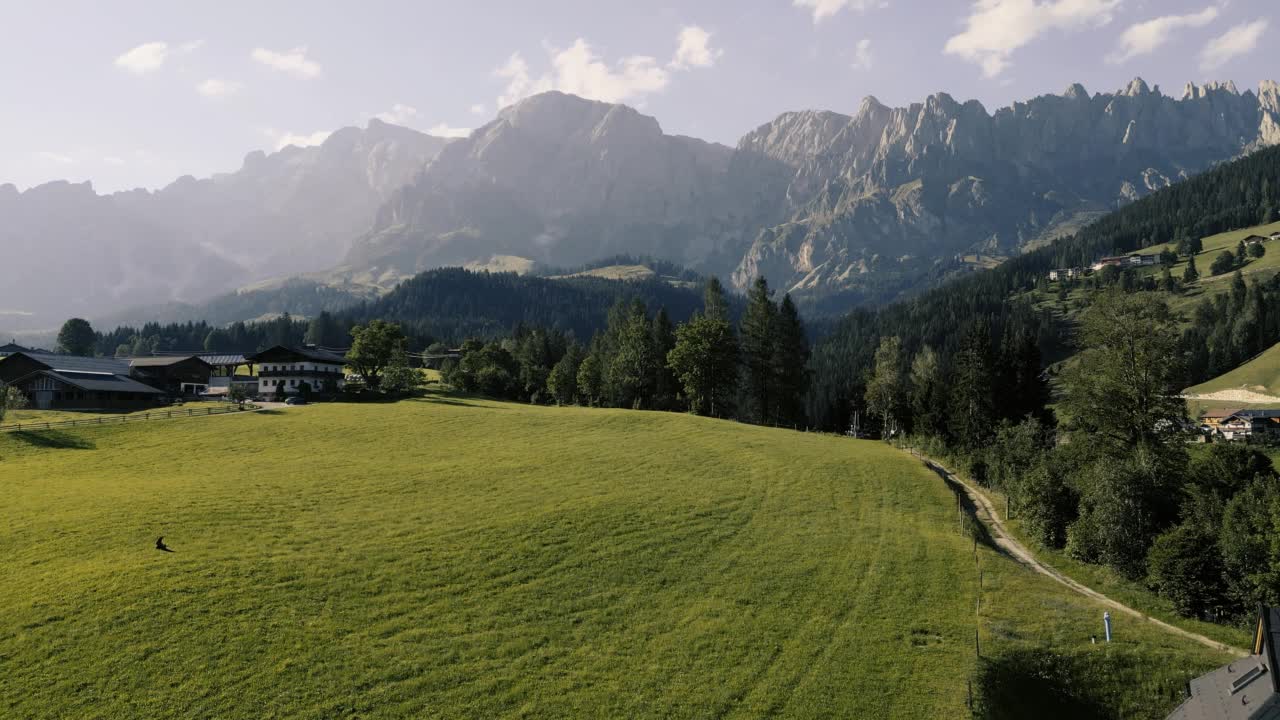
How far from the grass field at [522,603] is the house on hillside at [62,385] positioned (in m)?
50.5

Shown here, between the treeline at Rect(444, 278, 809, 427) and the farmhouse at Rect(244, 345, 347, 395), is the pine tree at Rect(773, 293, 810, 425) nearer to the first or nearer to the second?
the treeline at Rect(444, 278, 809, 427)

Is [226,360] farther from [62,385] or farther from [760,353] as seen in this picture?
[760,353]

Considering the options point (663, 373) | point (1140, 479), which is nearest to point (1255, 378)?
point (663, 373)

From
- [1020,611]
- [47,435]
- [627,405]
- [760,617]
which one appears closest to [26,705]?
[760,617]

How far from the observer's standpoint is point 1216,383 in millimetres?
171500

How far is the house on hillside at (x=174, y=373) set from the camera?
131 metres

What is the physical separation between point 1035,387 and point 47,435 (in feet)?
406

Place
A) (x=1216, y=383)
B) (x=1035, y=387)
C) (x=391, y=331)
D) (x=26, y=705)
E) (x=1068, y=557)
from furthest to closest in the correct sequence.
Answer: (x=1216, y=383), (x=391, y=331), (x=1035, y=387), (x=1068, y=557), (x=26, y=705)

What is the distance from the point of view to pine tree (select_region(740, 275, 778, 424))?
390 ft

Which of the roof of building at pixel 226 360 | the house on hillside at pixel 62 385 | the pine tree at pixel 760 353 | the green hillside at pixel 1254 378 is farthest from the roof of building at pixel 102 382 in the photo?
the green hillside at pixel 1254 378

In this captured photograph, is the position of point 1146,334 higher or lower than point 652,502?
higher

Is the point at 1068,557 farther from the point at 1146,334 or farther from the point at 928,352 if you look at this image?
the point at 928,352

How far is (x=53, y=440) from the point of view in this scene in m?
71.4

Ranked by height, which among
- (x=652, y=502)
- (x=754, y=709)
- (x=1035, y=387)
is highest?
(x=1035, y=387)
